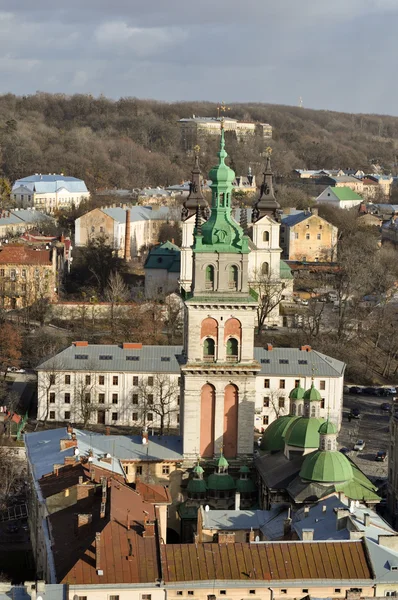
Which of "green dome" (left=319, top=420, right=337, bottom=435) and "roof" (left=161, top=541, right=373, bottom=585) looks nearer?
"roof" (left=161, top=541, right=373, bottom=585)

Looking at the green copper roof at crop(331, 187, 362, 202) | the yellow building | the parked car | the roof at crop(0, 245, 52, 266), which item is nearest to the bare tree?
the parked car

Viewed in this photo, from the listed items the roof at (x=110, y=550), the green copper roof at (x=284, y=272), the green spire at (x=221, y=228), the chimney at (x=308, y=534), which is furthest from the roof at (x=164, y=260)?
the chimney at (x=308, y=534)

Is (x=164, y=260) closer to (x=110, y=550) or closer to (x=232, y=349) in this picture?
(x=232, y=349)

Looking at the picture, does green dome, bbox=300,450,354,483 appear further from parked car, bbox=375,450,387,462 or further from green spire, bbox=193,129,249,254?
parked car, bbox=375,450,387,462

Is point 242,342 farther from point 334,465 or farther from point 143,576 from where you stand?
point 143,576

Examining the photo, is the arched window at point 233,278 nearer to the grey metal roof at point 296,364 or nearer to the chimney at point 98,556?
the grey metal roof at point 296,364
